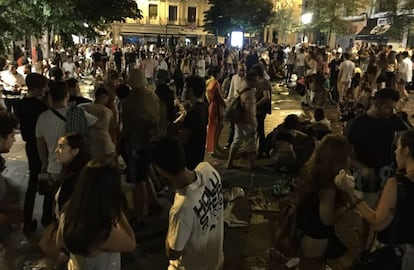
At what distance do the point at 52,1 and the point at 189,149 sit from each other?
14.9 feet

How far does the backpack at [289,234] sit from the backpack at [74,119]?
232cm

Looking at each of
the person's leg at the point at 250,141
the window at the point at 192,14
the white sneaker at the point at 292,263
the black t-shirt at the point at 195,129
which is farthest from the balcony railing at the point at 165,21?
the white sneaker at the point at 292,263

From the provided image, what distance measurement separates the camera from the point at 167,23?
2549 inches

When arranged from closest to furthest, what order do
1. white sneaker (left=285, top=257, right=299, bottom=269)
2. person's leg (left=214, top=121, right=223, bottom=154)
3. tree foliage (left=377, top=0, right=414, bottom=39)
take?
white sneaker (left=285, top=257, right=299, bottom=269) < person's leg (left=214, top=121, right=223, bottom=154) < tree foliage (left=377, top=0, right=414, bottom=39)

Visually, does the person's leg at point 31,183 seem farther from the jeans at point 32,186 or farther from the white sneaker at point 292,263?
the white sneaker at point 292,263

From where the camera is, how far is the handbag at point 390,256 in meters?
2.61

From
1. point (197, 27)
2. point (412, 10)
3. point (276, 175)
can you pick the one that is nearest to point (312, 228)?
point (276, 175)

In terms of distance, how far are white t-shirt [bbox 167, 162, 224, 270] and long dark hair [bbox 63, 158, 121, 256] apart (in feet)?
1.31

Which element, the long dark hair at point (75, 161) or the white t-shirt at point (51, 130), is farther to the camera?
the white t-shirt at point (51, 130)

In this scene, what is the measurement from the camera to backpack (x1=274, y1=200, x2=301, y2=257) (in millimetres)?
3125

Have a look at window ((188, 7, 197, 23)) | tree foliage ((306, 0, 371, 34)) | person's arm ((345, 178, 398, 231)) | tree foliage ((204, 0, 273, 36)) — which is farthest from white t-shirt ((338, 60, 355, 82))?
window ((188, 7, 197, 23))

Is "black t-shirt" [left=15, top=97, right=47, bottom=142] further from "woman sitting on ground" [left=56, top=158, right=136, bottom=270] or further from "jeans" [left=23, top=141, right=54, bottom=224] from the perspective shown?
"woman sitting on ground" [left=56, top=158, right=136, bottom=270]

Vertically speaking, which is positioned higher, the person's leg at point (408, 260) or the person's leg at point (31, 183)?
the person's leg at point (408, 260)

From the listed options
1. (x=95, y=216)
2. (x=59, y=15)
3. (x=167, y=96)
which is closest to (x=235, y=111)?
(x=167, y=96)
